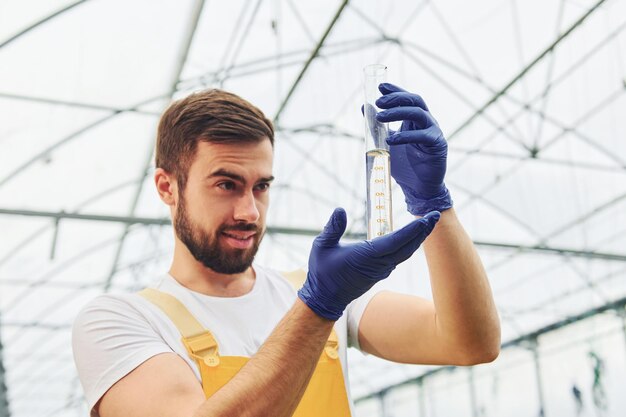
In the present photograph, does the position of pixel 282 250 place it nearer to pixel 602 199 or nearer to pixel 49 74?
pixel 602 199

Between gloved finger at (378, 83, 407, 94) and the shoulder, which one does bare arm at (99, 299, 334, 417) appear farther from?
gloved finger at (378, 83, 407, 94)

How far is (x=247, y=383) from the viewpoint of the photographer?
1756mm

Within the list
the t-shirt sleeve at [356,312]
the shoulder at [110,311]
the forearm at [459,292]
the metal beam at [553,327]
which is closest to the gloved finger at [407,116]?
the forearm at [459,292]

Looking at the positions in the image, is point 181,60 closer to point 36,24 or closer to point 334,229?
point 36,24

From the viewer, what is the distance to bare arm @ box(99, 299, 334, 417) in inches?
68.7

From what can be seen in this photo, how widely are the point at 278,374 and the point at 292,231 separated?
9.00 m

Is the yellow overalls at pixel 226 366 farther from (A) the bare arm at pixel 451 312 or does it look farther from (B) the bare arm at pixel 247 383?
(A) the bare arm at pixel 451 312

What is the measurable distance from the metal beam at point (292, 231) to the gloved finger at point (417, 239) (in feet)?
23.7

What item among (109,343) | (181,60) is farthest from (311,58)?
(109,343)

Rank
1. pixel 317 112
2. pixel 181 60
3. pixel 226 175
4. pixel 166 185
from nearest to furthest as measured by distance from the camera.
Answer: pixel 226 175 → pixel 166 185 → pixel 181 60 → pixel 317 112

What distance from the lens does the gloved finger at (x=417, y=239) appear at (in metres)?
1.78

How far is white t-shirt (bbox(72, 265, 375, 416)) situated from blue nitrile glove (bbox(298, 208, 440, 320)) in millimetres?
453

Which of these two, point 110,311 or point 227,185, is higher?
point 227,185

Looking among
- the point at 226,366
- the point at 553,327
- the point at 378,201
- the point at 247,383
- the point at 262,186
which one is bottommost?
the point at 247,383
